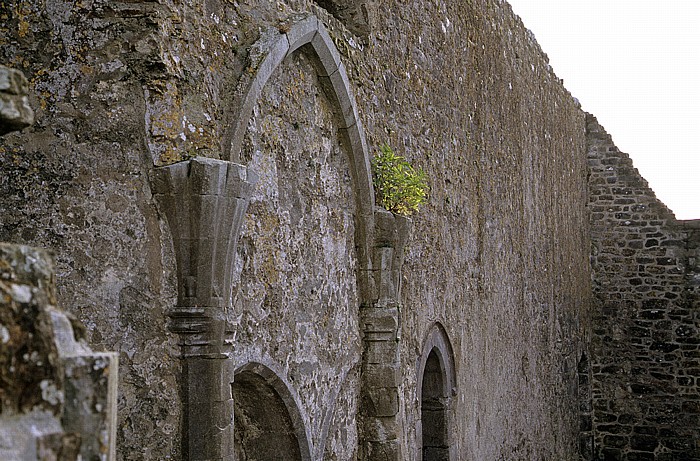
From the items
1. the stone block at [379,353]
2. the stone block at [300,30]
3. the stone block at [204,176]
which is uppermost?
the stone block at [300,30]

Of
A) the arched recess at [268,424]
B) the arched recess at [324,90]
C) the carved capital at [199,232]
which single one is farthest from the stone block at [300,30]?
the arched recess at [268,424]

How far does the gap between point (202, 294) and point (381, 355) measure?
2.43 m

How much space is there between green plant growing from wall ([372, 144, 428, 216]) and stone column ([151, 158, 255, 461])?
238 cm

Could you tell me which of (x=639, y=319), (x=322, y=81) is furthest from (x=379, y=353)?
(x=639, y=319)

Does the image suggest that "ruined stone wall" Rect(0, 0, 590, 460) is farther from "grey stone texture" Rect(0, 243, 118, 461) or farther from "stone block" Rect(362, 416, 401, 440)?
"grey stone texture" Rect(0, 243, 118, 461)

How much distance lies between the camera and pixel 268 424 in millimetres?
4715

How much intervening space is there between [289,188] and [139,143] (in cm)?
126

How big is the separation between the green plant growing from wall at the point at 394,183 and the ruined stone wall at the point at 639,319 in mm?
10881

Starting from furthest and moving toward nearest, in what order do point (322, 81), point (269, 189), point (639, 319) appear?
point (639, 319) < point (322, 81) < point (269, 189)

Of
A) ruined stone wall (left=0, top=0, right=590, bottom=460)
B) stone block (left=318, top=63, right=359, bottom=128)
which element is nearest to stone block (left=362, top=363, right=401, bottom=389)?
ruined stone wall (left=0, top=0, right=590, bottom=460)

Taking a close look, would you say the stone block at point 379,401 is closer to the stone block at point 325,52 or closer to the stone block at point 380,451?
the stone block at point 380,451

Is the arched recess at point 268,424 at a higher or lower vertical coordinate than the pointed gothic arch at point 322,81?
lower

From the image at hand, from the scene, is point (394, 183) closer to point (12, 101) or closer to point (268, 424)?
point (268, 424)

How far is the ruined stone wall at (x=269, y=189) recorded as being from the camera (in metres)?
3.62
